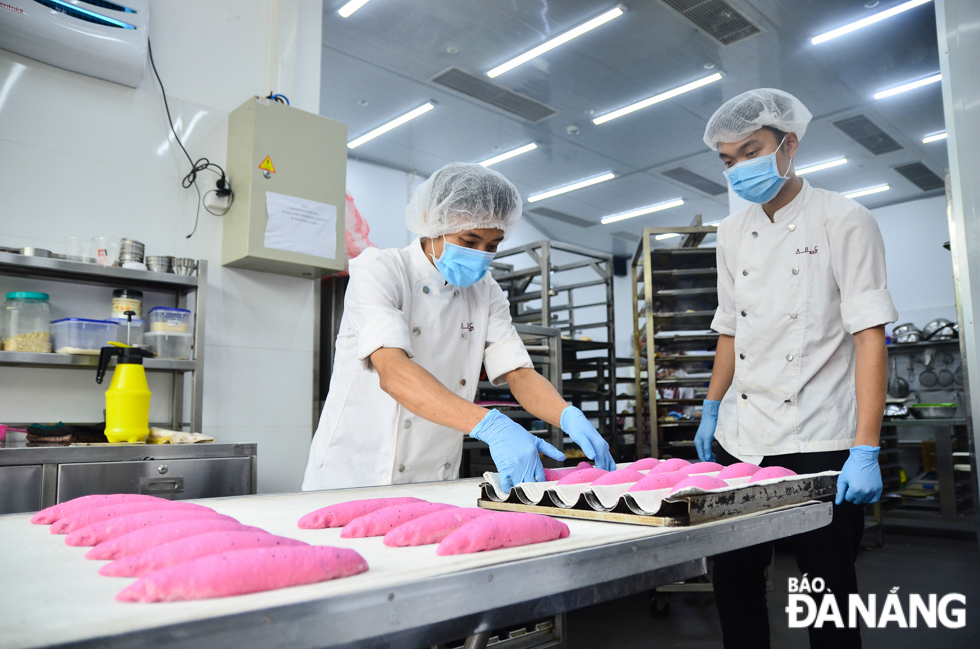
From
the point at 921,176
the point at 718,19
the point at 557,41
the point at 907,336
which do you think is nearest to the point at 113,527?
the point at 557,41

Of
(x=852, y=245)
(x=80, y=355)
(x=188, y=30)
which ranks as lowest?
(x=80, y=355)

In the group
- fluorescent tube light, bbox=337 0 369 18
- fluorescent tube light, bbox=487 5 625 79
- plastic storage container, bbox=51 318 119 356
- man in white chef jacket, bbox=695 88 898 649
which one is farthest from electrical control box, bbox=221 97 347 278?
fluorescent tube light, bbox=487 5 625 79

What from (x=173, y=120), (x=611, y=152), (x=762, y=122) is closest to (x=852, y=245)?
(x=762, y=122)

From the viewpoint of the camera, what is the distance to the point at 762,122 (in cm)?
202

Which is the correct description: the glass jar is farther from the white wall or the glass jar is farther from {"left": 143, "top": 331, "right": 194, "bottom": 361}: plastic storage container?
{"left": 143, "top": 331, "right": 194, "bottom": 361}: plastic storage container

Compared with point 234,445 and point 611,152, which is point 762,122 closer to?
point 234,445

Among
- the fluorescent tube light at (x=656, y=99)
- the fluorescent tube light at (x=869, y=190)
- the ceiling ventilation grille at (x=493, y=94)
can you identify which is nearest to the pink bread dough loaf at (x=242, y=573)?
the ceiling ventilation grille at (x=493, y=94)

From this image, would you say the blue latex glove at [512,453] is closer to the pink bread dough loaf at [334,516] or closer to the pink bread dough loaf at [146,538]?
the pink bread dough loaf at [334,516]

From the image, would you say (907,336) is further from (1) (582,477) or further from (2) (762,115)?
(1) (582,477)

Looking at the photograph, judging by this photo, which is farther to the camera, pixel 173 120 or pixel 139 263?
pixel 173 120

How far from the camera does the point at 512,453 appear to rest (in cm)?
142

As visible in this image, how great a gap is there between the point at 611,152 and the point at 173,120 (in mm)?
6179

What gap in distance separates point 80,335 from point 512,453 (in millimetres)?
1921

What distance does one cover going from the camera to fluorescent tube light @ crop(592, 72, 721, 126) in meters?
6.57
